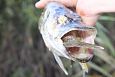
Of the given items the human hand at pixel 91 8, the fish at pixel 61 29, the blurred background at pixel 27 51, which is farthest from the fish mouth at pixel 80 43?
the blurred background at pixel 27 51

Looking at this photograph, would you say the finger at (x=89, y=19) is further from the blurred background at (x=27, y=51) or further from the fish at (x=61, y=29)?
the blurred background at (x=27, y=51)

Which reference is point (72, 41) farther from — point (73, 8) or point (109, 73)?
point (109, 73)

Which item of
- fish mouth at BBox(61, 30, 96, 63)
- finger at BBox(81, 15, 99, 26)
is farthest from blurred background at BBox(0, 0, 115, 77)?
fish mouth at BBox(61, 30, 96, 63)

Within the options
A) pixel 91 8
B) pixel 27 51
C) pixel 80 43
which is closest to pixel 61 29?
pixel 80 43

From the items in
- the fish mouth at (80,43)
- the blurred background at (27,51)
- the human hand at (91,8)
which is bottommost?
the blurred background at (27,51)

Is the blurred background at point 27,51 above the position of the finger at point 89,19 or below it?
below

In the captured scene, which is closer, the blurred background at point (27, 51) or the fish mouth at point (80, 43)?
the fish mouth at point (80, 43)

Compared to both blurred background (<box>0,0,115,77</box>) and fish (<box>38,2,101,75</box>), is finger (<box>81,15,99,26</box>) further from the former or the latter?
blurred background (<box>0,0,115,77</box>)
